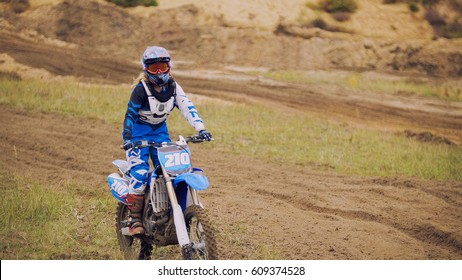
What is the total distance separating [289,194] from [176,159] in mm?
4441

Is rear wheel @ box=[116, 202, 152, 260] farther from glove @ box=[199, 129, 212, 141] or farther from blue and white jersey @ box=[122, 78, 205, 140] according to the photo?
glove @ box=[199, 129, 212, 141]

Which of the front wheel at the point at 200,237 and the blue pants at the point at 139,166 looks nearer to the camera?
the front wheel at the point at 200,237

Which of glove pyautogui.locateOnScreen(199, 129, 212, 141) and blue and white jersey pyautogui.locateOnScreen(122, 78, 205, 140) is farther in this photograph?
blue and white jersey pyautogui.locateOnScreen(122, 78, 205, 140)

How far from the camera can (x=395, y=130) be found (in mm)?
19281

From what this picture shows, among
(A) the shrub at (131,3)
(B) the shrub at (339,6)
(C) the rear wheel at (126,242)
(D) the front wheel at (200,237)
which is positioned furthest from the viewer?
(B) the shrub at (339,6)

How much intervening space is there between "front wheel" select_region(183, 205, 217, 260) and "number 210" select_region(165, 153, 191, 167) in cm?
44

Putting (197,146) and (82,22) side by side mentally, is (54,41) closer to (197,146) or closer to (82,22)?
(82,22)

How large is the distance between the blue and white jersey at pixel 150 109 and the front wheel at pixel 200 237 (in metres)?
1.00

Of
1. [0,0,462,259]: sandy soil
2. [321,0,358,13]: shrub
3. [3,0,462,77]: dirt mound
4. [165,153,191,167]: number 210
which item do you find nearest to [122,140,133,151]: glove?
[165,153,191,167]: number 210

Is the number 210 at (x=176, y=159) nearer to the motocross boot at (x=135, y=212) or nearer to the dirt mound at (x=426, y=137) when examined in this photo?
the motocross boot at (x=135, y=212)

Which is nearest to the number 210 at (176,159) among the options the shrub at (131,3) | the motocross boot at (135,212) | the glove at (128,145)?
the glove at (128,145)

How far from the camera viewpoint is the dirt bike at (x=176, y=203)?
6762mm

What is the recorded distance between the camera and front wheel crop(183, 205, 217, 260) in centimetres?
674
